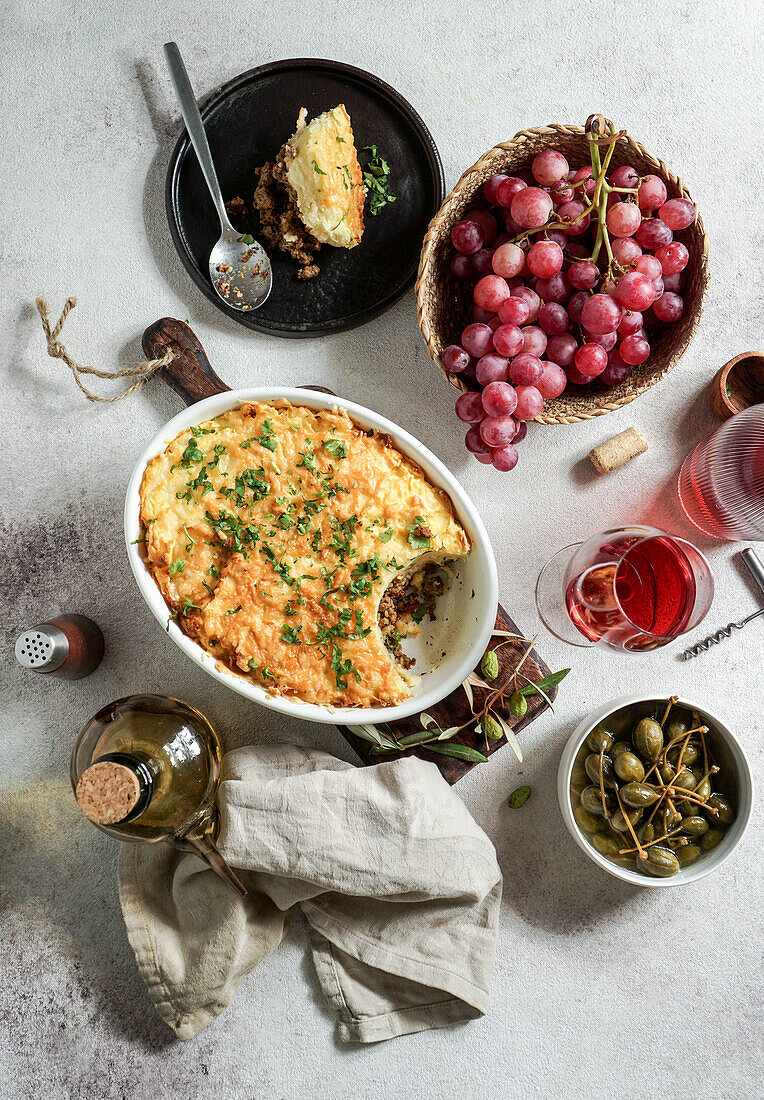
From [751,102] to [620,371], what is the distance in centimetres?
137

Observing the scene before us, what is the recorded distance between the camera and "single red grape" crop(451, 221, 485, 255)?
2.45 meters

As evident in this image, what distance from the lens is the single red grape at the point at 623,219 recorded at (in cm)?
230

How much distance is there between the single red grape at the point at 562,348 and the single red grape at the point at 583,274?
168mm

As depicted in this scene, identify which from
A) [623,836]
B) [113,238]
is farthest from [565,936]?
[113,238]

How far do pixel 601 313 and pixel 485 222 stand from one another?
56 centimetres

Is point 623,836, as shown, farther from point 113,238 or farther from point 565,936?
point 113,238

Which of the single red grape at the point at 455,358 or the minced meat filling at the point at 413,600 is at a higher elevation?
the single red grape at the point at 455,358

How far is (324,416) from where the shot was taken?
2.35 metres

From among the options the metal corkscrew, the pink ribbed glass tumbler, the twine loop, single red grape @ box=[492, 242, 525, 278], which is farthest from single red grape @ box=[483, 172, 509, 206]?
the metal corkscrew

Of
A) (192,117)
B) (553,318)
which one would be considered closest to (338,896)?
(553,318)

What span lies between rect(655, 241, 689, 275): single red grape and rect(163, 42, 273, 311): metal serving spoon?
4.58ft

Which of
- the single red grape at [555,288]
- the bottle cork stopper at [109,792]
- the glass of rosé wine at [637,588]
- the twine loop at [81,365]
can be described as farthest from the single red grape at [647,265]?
the bottle cork stopper at [109,792]

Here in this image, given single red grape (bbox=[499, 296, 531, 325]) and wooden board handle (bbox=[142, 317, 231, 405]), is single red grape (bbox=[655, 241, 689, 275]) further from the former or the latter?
wooden board handle (bbox=[142, 317, 231, 405])

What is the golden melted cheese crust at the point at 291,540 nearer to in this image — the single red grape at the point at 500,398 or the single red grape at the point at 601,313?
the single red grape at the point at 500,398
